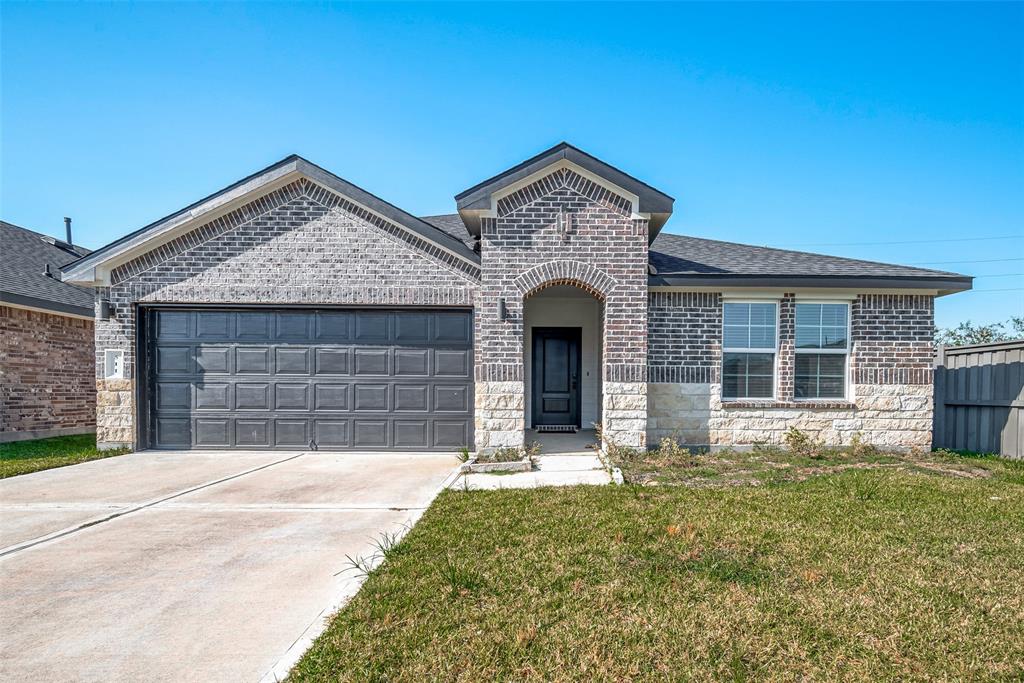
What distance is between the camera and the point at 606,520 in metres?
5.52

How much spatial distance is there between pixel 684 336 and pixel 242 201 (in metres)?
8.50

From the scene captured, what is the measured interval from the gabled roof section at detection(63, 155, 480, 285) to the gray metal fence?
9700 millimetres

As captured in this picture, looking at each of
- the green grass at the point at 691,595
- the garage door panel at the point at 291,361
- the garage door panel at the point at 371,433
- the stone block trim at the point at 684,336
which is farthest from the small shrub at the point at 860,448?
the garage door panel at the point at 291,361

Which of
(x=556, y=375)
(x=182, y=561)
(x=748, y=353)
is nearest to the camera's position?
(x=182, y=561)

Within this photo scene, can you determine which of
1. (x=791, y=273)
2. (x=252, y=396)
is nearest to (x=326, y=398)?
(x=252, y=396)

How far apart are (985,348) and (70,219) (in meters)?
25.2

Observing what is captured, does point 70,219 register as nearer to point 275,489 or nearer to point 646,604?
point 275,489

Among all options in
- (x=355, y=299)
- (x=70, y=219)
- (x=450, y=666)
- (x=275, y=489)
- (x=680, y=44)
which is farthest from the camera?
(x=70, y=219)

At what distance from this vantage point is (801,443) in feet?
30.8

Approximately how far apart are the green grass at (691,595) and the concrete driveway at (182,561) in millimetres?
545

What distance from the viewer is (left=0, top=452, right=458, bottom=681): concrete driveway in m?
A: 3.18

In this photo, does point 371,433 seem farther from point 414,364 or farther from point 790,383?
point 790,383

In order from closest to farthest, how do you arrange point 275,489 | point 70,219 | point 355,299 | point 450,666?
point 450,666
point 275,489
point 355,299
point 70,219

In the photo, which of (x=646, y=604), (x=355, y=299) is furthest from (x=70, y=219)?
(x=646, y=604)
